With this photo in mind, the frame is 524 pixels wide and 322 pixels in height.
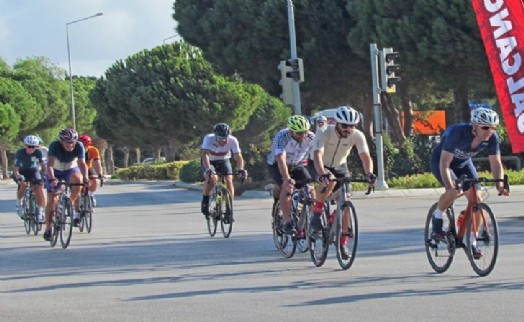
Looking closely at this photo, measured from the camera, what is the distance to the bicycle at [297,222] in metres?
13.1

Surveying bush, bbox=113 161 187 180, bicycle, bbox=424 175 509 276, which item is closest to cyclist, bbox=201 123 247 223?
bicycle, bbox=424 175 509 276

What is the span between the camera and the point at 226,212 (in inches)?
663

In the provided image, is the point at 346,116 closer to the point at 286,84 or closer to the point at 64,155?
the point at 64,155

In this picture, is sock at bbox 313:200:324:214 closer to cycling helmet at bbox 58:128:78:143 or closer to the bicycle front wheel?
the bicycle front wheel

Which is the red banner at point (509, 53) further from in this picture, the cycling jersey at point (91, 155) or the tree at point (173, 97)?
the tree at point (173, 97)

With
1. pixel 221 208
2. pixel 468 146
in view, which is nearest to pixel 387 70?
pixel 221 208

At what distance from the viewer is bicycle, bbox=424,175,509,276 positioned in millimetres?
10703

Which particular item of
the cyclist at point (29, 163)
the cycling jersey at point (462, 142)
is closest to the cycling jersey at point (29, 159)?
the cyclist at point (29, 163)

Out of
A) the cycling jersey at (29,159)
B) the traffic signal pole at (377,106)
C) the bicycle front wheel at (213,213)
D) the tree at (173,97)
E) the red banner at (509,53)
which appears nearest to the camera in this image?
the bicycle front wheel at (213,213)

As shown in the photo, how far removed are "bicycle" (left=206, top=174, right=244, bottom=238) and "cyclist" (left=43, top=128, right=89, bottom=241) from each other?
6.56 ft

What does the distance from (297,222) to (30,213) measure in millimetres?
7503

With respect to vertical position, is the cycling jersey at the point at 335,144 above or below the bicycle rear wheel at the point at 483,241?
above

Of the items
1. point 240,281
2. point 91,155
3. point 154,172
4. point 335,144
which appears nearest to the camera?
point 240,281

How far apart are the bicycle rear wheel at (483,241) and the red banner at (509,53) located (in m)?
13.9
